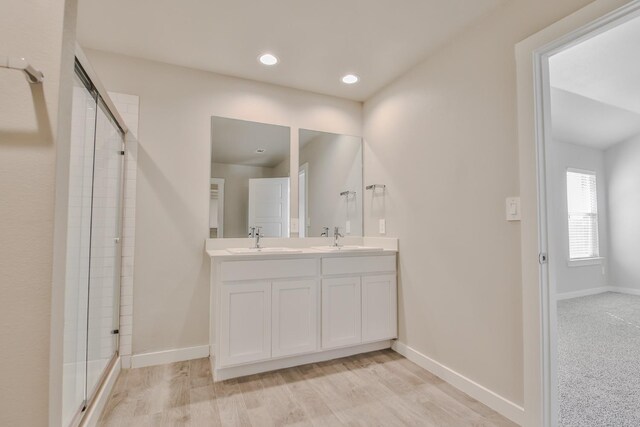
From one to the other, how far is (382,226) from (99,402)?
2.37 meters

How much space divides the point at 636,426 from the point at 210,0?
3.33m

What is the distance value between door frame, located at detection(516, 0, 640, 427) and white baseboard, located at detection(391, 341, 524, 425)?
3.5 inches

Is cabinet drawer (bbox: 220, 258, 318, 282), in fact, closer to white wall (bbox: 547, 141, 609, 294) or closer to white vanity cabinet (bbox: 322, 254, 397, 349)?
white vanity cabinet (bbox: 322, 254, 397, 349)

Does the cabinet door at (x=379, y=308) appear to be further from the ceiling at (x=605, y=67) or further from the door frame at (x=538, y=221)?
the ceiling at (x=605, y=67)

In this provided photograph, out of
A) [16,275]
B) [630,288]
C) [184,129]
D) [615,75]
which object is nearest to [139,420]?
[16,275]

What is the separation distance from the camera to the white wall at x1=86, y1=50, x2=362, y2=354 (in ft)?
8.09

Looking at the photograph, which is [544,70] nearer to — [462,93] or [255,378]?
[462,93]

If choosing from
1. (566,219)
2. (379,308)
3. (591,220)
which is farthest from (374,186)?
(591,220)

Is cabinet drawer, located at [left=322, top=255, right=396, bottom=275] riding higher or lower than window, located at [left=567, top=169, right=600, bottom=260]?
lower

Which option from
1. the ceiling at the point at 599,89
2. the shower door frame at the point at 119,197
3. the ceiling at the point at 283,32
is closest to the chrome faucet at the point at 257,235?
the shower door frame at the point at 119,197

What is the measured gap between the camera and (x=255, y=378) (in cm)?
224

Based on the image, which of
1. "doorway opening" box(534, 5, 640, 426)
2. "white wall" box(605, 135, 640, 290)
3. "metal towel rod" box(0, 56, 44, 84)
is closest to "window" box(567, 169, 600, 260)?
"doorway opening" box(534, 5, 640, 426)

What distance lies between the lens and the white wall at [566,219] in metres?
4.79

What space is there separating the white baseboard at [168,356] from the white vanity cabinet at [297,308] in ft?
0.81
